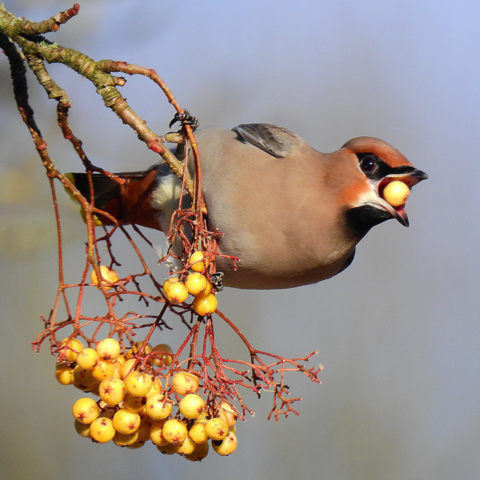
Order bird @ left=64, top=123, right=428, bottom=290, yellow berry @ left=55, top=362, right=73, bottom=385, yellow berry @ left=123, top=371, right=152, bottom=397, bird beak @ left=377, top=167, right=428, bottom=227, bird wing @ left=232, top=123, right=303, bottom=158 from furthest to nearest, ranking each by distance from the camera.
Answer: bird wing @ left=232, top=123, right=303, bottom=158, bird @ left=64, top=123, right=428, bottom=290, bird beak @ left=377, top=167, right=428, bottom=227, yellow berry @ left=55, top=362, right=73, bottom=385, yellow berry @ left=123, top=371, right=152, bottom=397

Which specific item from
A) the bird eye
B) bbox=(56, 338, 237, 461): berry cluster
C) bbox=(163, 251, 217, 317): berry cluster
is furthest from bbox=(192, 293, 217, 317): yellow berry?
the bird eye

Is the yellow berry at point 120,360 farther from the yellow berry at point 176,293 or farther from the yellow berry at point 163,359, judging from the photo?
the yellow berry at point 176,293

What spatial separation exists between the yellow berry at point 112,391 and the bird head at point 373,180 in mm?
1164

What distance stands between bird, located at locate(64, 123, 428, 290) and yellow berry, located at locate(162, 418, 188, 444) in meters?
0.87

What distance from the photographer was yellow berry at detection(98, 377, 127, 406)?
1675 mm

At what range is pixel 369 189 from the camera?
2348 millimetres

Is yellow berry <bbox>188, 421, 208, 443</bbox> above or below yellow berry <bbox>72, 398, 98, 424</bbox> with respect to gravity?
below

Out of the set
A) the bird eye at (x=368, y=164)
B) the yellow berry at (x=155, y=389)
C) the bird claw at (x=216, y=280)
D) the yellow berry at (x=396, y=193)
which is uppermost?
the bird eye at (x=368, y=164)

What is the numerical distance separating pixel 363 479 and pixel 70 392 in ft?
10.2

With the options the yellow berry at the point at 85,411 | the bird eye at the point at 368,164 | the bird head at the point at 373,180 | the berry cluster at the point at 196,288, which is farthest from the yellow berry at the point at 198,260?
the bird eye at the point at 368,164

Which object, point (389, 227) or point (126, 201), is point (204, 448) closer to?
point (126, 201)

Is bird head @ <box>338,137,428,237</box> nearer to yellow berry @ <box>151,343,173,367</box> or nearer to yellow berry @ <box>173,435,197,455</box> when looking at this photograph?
yellow berry @ <box>151,343,173,367</box>

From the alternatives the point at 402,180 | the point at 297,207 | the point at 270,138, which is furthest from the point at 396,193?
the point at 270,138

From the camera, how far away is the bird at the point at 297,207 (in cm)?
235
